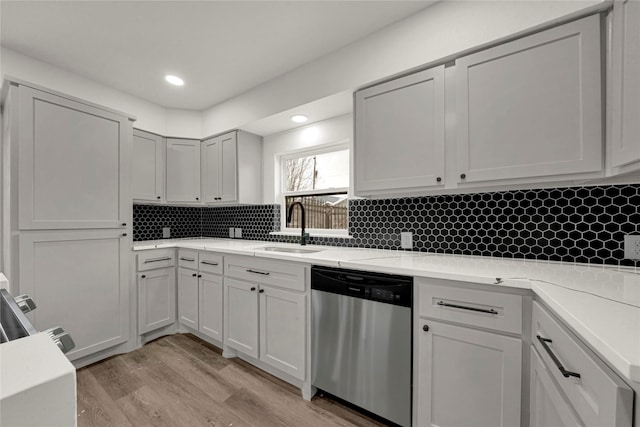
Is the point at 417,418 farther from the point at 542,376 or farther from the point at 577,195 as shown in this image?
the point at 577,195

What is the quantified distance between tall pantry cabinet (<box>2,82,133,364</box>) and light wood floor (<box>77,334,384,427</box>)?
0.35m

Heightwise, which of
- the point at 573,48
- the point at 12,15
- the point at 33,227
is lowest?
the point at 33,227

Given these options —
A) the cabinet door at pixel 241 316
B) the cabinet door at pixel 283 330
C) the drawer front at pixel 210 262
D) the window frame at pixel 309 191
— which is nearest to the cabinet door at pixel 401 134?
the window frame at pixel 309 191

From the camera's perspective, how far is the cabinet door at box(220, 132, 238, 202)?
2.95m

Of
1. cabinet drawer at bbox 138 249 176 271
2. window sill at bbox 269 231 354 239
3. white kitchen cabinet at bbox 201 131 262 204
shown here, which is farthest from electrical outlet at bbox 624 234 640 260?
cabinet drawer at bbox 138 249 176 271

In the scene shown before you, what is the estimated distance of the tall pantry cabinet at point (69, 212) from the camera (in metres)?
1.87

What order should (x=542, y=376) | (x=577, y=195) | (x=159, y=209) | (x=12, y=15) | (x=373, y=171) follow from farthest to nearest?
(x=159, y=209) < (x=373, y=171) < (x=12, y=15) < (x=577, y=195) < (x=542, y=376)

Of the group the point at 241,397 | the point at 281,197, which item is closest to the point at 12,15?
the point at 281,197

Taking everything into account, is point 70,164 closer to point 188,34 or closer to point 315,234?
point 188,34

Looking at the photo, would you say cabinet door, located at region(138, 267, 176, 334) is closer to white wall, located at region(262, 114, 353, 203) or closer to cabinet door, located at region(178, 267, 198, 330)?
cabinet door, located at region(178, 267, 198, 330)

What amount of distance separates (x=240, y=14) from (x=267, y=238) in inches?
81.5

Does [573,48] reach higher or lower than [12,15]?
lower

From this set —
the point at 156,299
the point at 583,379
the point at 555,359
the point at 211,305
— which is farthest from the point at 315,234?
the point at 583,379

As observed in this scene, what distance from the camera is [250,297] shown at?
83.9 inches
